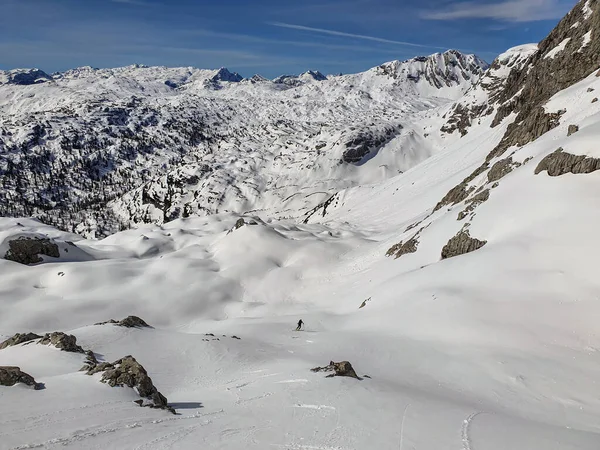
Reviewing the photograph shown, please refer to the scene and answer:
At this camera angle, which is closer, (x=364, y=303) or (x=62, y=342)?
(x=62, y=342)

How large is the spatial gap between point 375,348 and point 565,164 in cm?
2404

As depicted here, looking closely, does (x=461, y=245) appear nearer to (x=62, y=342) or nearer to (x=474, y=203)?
(x=474, y=203)

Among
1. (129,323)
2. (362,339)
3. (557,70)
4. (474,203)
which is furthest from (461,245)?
(557,70)

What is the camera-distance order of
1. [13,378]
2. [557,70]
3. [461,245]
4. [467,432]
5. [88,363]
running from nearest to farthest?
[467,432]
[13,378]
[88,363]
[461,245]
[557,70]

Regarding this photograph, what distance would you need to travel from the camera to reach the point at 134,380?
14.7 meters

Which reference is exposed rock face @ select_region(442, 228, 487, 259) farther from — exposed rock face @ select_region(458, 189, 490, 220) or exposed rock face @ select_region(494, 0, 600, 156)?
exposed rock face @ select_region(494, 0, 600, 156)

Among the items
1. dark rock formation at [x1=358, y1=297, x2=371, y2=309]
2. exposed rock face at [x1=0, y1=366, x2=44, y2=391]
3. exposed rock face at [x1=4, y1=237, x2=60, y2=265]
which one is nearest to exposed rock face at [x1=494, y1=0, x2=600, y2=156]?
dark rock formation at [x1=358, y1=297, x2=371, y2=309]

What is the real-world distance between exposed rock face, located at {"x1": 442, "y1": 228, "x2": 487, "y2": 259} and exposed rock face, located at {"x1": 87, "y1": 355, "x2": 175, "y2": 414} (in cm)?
2929

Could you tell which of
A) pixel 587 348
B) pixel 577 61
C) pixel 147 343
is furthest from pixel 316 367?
pixel 577 61

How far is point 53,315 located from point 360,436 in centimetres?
4584

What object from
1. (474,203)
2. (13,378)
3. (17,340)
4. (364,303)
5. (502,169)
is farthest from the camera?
(502,169)

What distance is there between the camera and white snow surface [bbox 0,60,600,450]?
11.8 m

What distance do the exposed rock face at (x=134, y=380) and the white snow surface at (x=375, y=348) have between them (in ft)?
1.69

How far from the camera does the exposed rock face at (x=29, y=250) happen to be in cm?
6669
